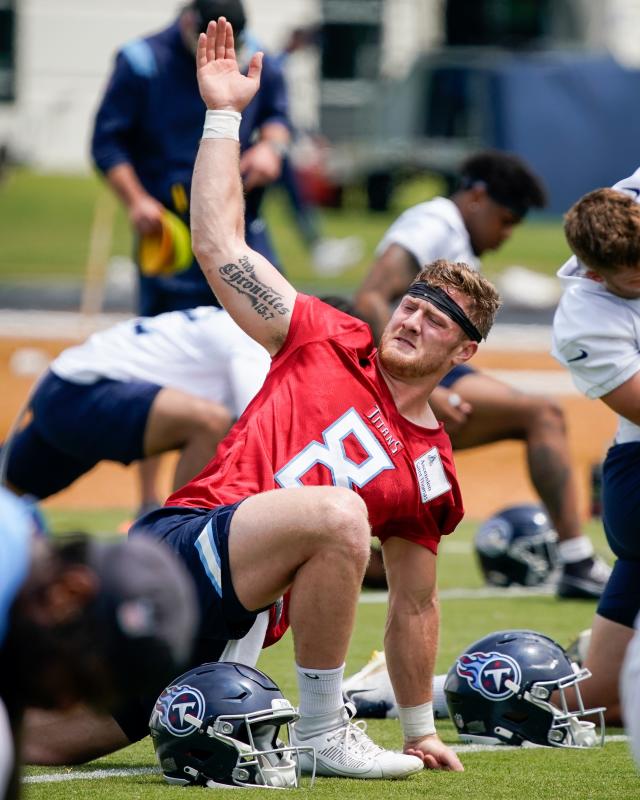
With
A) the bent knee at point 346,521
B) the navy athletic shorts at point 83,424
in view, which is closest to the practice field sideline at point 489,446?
the navy athletic shorts at point 83,424

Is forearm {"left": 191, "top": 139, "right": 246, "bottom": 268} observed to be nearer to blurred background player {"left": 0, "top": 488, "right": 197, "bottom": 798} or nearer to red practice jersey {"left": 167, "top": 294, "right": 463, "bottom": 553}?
red practice jersey {"left": 167, "top": 294, "right": 463, "bottom": 553}

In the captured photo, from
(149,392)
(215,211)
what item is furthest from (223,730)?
(149,392)

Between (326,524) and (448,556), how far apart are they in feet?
16.9

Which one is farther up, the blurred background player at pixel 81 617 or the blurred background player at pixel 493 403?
the blurred background player at pixel 81 617

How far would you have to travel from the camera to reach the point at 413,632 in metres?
4.31

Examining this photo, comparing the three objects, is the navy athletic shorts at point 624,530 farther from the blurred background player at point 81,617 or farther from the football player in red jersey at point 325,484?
the blurred background player at point 81,617

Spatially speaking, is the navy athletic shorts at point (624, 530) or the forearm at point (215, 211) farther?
the navy athletic shorts at point (624, 530)

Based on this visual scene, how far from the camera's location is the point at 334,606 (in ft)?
13.0

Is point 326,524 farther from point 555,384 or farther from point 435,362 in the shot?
point 555,384

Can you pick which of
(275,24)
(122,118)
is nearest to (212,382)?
(122,118)

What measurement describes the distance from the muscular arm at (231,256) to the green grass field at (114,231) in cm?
1309

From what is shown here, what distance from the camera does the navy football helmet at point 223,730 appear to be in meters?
3.93

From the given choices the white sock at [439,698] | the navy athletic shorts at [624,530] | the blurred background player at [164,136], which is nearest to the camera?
the navy athletic shorts at [624,530]

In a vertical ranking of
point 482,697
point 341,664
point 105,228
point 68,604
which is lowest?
point 105,228
